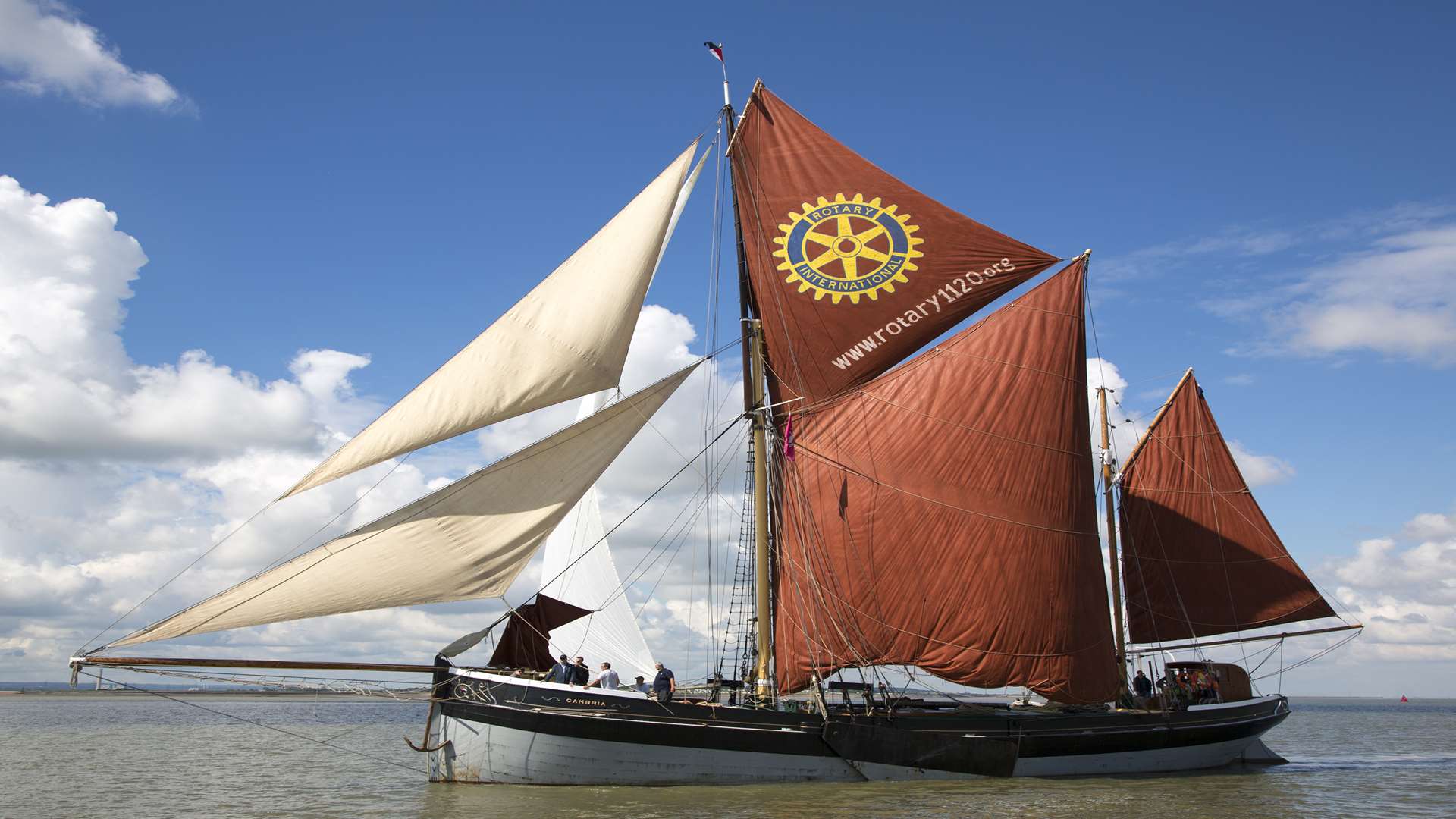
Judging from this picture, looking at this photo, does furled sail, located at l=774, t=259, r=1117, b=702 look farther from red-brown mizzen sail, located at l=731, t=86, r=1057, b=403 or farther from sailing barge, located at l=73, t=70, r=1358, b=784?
red-brown mizzen sail, located at l=731, t=86, r=1057, b=403

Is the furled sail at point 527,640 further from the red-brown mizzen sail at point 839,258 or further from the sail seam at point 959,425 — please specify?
the sail seam at point 959,425

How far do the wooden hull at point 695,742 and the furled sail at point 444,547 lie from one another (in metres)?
2.88

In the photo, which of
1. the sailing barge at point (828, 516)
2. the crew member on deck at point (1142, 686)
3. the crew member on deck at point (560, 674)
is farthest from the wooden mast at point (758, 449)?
the crew member on deck at point (1142, 686)

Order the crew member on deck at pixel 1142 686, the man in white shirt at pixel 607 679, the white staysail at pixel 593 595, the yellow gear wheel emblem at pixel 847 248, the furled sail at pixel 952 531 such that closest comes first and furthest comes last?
the man in white shirt at pixel 607 679 → the furled sail at pixel 952 531 → the yellow gear wheel emblem at pixel 847 248 → the white staysail at pixel 593 595 → the crew member on deck at pixel 1142 686

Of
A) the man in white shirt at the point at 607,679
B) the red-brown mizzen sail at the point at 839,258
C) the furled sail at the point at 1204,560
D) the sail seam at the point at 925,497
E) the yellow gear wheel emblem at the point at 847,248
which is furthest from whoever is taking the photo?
the furled sail at the point at 1204,560

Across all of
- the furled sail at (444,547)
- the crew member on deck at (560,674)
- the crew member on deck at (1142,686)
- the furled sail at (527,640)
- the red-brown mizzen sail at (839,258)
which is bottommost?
the crew member on deck at (1142,686)

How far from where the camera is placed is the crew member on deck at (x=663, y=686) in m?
22.7

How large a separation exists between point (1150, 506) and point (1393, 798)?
12.6 metres

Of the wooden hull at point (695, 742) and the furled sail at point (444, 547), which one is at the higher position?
the furled sail at point (444, 547)

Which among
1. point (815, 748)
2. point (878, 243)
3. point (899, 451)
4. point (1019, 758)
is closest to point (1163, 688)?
point (1019, 758)

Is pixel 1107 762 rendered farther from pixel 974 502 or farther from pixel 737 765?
pixel 737 765

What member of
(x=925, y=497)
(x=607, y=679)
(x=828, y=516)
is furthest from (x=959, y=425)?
(x=607, y=679)

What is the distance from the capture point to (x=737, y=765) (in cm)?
2306

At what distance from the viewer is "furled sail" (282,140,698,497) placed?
811 inches
